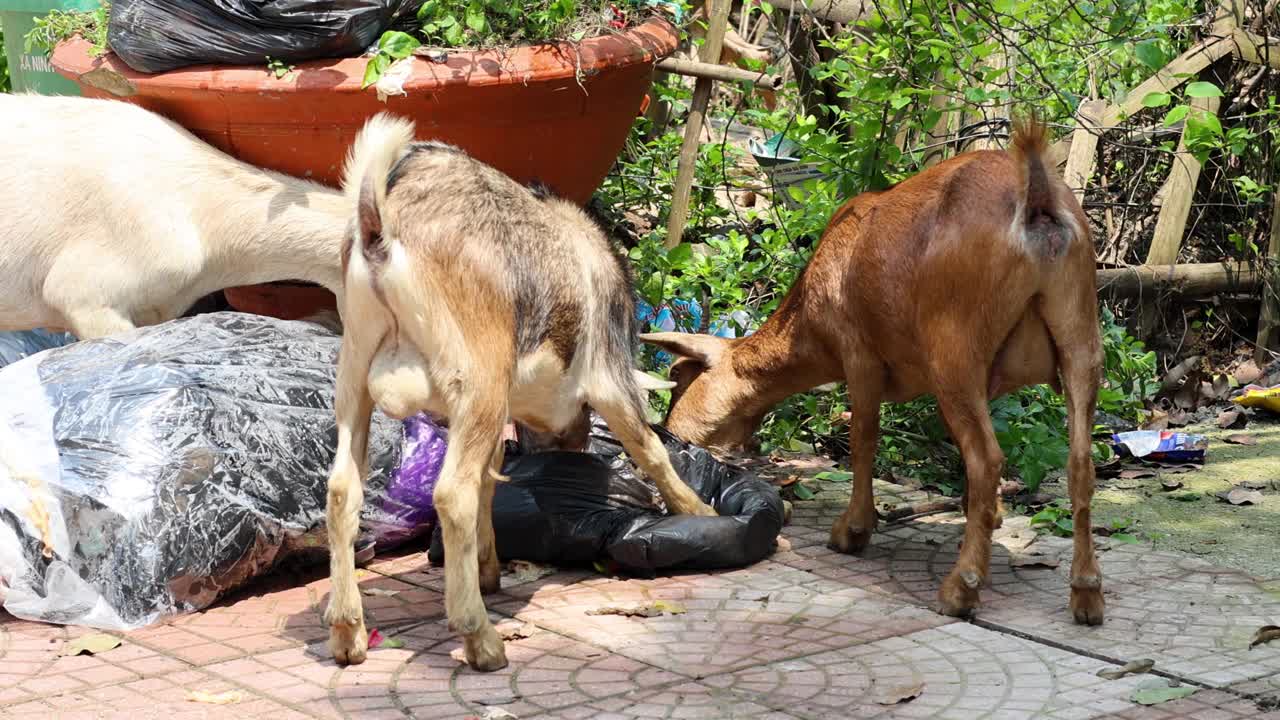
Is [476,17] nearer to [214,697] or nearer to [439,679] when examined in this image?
[439,679]

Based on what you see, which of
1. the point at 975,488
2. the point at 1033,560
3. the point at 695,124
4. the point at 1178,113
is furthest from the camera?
the point at 695,124

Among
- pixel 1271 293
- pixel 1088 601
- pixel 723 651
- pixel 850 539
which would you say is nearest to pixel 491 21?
pixel 850 539

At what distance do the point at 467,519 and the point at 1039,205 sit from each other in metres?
2.13

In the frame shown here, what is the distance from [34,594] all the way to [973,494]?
3164mm

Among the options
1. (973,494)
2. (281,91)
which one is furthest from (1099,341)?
(281,91)

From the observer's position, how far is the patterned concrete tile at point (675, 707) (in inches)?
154

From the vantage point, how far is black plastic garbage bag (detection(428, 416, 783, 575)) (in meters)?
5.16

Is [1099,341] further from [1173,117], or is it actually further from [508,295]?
[508,295]

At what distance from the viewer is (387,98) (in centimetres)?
588

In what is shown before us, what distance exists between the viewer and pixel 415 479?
5477mm

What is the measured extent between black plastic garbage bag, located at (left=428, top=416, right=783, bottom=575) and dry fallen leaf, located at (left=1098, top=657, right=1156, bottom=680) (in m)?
1.47

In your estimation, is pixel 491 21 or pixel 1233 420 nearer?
pixel 491 21

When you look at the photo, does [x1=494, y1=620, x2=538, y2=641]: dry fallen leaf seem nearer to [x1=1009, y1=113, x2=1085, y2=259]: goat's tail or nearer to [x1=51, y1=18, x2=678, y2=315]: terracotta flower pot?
[x1=1009, y1=113, x2=1085, y2=259]: goat's tail

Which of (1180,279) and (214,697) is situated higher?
(1180,279)
